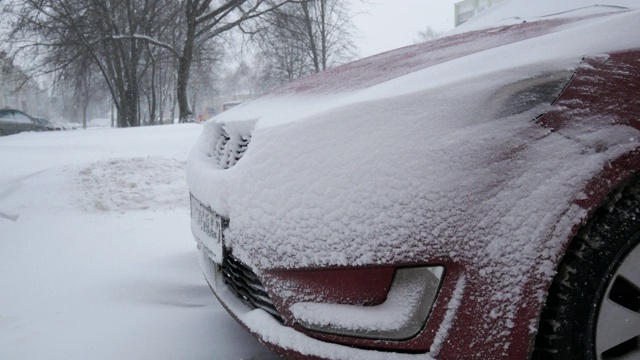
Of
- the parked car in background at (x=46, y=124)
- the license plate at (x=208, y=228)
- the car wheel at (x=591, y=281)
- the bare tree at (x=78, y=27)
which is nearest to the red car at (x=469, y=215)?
the car wheel at (x=591, y=281)

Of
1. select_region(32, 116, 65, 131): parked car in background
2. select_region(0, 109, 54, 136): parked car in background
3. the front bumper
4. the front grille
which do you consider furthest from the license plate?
select_region(32, 116, 65, 131): parked car in background

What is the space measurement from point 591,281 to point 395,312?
1.58ft

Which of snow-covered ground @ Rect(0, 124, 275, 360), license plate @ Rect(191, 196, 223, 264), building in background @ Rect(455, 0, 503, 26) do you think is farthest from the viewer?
building in background @ Rect(455, 0, 503, 26)

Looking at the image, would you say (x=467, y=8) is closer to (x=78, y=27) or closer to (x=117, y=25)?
(x=117, y=25)

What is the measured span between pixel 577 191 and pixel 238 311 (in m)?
1.10

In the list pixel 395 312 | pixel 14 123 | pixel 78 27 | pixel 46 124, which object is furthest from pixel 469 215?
pixel 46 124

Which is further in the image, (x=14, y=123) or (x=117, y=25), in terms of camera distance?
(x=14, y=123)

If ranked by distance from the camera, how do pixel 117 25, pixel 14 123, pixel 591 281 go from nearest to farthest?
pixel 591 281, pixel 117 25, pixel 14 123

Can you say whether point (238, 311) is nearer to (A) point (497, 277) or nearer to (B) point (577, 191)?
(A) point (497, 277)

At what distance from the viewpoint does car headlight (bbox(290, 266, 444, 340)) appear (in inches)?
49.5

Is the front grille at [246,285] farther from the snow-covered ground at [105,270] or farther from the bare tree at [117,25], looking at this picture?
the bare tree at [117,25]

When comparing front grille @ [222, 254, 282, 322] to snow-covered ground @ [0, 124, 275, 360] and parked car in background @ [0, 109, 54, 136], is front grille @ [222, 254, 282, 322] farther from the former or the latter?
parked car in background @ [0, 109, 54, 136]

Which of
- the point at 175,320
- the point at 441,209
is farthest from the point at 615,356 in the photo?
the point at 175,320

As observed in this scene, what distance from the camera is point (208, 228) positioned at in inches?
71.9
